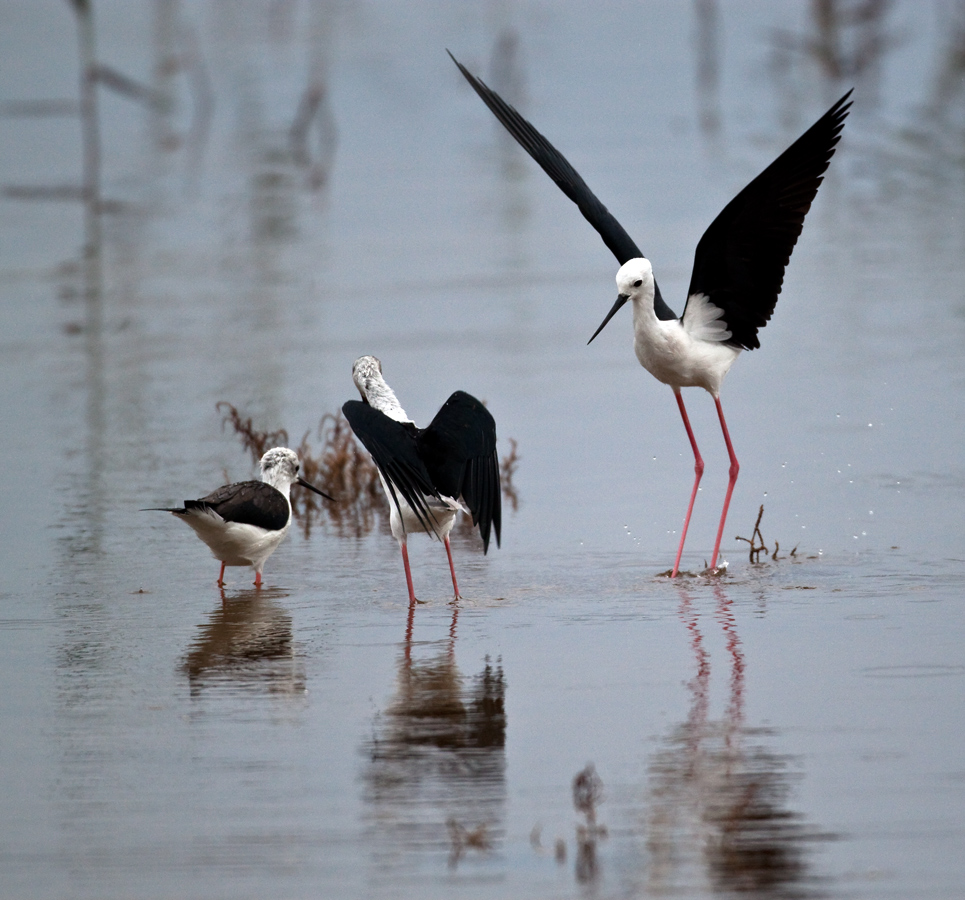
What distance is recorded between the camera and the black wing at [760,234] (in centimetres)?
739

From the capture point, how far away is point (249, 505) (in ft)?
24.0

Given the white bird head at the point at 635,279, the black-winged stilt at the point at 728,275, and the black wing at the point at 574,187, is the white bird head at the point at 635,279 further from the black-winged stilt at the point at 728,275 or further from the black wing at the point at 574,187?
the black wing at the point at 574,187

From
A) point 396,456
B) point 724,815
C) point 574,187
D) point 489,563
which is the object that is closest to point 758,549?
point 489,563

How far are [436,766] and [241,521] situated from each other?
8.61ft

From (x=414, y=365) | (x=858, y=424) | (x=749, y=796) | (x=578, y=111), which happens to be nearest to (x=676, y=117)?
(x=578, y=111)

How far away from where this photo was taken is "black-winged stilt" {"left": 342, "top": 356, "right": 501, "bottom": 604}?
6777 millimetres

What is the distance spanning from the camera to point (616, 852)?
411 cm

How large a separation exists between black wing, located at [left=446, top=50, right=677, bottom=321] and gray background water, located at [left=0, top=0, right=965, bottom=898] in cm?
126

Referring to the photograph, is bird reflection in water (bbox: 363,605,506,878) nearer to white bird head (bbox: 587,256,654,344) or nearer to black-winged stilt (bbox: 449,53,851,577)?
black-winged stilt (bbox: 449,53,851,577)

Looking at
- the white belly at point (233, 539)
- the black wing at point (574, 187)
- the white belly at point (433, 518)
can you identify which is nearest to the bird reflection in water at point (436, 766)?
the white belly at point (433, 518)

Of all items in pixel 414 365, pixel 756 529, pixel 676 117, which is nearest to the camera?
pixel 756 529

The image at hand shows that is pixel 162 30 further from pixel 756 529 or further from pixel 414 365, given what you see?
pixel 756 529

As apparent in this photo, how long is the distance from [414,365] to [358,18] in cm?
2605

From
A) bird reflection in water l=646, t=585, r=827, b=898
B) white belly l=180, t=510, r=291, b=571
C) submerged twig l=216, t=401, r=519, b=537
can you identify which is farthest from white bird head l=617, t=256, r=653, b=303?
bird reflection in water l=646, t=585, r=827, b=898
